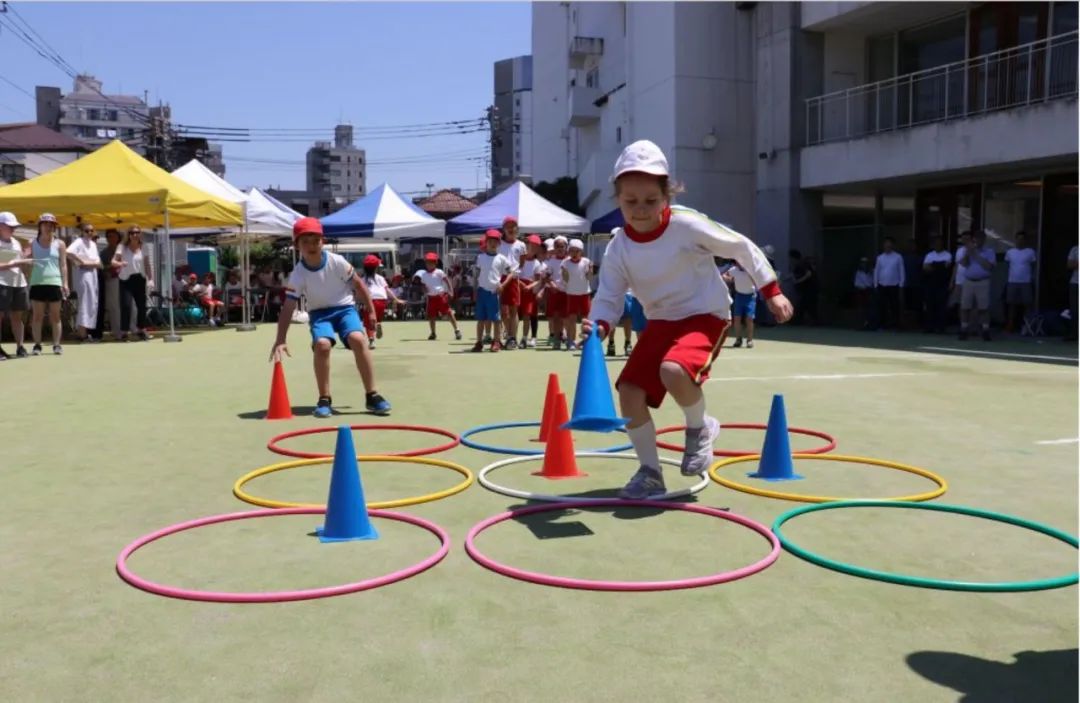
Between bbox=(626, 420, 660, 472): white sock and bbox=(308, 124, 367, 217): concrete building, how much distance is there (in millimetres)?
157371

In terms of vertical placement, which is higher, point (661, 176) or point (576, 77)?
point (576, 77)

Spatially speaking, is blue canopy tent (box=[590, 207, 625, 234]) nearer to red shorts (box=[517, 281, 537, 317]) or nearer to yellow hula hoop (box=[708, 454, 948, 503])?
red shorts (box=[517, 281, 537, 317])

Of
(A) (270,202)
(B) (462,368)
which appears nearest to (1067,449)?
(B) (462,368)

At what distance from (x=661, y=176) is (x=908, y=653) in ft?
8.99

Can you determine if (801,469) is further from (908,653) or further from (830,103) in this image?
(830,103)

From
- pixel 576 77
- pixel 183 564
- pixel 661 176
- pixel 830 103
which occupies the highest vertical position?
pixel 576 77

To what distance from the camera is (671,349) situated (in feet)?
16.4

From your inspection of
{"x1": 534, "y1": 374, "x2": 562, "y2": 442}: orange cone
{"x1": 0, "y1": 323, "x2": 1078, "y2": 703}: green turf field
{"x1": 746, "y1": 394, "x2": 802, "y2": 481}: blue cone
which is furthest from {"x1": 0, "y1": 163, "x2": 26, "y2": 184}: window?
{"x1": 746, "y1": 394, "x2": 802, "y2": 481}: blue cone

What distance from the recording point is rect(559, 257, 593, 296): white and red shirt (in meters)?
14.9

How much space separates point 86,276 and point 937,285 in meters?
16.5

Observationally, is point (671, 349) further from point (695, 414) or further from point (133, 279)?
point (133, 279)

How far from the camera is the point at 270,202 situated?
24.9 m

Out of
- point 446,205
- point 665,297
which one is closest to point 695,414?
point 665,297

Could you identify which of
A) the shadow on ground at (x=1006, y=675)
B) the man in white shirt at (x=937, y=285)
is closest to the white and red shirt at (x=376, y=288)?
the man in white shirt at (x=937, y=285)
